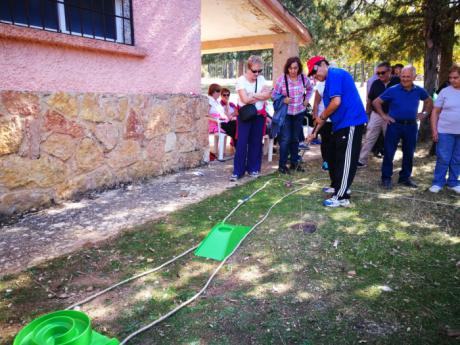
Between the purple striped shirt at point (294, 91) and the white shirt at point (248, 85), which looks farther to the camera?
the purple striped shirt at point (294, 91)

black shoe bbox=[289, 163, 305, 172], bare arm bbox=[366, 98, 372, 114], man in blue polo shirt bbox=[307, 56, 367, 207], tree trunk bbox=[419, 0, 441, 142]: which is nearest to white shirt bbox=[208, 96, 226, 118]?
black shoe bbox=[289, 163, 305, 172]

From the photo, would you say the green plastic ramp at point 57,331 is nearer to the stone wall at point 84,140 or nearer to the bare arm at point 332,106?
the stone wall at point 84,140

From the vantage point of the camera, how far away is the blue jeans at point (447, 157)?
4766 millimetres

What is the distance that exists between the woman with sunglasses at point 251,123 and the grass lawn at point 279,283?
157cm

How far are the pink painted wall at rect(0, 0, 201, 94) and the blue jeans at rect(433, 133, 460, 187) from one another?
12.6 ft

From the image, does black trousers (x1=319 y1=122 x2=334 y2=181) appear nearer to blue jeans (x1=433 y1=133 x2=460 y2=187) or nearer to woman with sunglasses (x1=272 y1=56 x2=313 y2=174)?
woman with sunglasses (x1=272 y1=56 x2=313 y2=174)

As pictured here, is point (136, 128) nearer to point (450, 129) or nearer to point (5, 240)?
point (5, 240)

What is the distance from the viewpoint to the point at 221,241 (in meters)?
3.24

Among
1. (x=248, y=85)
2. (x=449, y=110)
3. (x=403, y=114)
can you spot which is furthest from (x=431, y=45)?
(x=248, y=85)

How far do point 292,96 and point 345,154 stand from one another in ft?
5.45

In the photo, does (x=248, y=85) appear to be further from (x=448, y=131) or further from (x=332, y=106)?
(x=448, y=131)

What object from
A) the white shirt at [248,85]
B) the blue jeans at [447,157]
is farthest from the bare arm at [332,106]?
the blue jeans at [447,157]

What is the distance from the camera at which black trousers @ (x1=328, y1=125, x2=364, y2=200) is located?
4.04 m

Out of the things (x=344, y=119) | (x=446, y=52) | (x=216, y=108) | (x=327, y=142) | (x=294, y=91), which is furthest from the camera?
(x=446, y=52)
